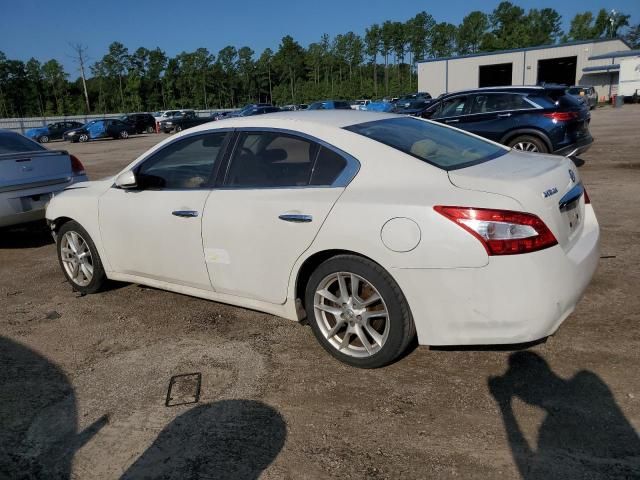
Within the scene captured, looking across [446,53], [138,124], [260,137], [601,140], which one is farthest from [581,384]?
[446,53]

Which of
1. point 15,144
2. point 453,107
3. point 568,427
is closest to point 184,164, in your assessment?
point 568,427

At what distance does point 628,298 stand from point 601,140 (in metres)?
14.7

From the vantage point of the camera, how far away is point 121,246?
4.41 meters

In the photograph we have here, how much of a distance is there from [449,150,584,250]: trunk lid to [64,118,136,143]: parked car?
3797cm

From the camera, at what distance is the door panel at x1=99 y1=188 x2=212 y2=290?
389cm

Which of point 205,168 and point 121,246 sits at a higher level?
point 205,168

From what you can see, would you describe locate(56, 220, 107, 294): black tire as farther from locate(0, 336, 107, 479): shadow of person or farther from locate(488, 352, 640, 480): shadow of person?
locate(488, 352, 640, 480): shadow of person

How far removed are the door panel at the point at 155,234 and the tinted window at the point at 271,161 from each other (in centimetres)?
33

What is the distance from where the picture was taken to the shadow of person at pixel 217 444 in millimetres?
2529

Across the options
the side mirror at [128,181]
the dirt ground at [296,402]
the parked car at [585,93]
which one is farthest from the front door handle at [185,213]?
the parked car at [585,93]

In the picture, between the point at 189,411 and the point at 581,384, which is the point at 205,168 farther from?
the point at 581,384

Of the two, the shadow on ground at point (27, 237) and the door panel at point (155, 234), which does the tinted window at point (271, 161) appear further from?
the shadow on ground at point (27, 237)

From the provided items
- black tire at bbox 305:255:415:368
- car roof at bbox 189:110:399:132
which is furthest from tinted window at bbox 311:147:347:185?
black tire at bbox 305:255:415:368

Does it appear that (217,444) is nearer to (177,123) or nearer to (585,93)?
(177,123)
